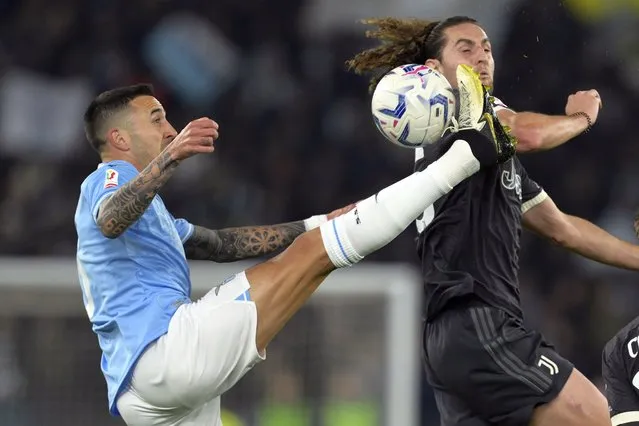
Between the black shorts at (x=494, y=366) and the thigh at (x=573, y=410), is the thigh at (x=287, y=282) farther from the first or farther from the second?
the thigh at (x=573, y=410)

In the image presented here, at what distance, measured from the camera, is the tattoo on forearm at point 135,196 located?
458 centimetres

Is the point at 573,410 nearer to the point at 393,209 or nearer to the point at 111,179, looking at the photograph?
the point at 393,209

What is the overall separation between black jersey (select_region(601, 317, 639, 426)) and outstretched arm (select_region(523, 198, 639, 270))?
11.6 inches

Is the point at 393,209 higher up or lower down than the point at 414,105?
lower down

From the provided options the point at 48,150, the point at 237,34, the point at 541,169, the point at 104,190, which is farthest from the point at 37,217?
the point at 104,190

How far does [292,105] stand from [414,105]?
521 centimetres

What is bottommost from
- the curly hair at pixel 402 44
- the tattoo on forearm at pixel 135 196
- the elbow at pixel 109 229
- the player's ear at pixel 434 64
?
the elbow at pixel 109 229

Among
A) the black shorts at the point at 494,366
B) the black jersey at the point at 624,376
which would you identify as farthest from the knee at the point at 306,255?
the black jersey at the point at 624,376

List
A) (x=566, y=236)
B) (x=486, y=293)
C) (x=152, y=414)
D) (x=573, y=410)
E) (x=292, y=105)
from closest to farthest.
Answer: (x=573, y=410), (x=486, y=293), (x=152, y=414), (x=566, y=236), (x=292, y=105)

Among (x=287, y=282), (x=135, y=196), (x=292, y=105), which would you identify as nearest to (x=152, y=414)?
(x=287, y=282)

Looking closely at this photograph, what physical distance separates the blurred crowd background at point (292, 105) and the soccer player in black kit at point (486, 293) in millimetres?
4160

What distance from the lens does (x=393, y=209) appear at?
15.0ft

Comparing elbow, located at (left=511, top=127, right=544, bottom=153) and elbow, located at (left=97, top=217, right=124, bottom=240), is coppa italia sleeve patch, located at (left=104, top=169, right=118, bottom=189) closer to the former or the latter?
elbow, located at (left=97, top=217, right=124, bottom=240)

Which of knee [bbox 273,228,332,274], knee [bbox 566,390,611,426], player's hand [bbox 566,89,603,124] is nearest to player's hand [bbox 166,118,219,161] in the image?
knee [bbox 273,228,332,274]
